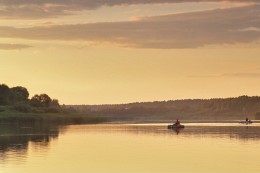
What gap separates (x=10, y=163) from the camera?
5994 centimetres

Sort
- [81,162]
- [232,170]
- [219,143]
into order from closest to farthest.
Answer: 1. [232,170]
2. [81,162]
3. [219,143]

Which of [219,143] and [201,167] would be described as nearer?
[201,167]

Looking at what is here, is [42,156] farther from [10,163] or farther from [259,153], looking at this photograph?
[259,153]

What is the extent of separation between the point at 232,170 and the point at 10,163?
18.9m

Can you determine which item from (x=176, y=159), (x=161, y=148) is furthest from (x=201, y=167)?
(x=161, y=148)

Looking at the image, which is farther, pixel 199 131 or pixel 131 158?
pixel 199 131

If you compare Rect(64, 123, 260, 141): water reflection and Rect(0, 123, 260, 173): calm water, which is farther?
Rect(64, 123, 260, 141): water reflection

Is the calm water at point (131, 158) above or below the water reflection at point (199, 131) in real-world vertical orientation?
below

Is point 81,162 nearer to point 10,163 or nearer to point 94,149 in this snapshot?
point 10,163

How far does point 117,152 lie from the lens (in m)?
73.4

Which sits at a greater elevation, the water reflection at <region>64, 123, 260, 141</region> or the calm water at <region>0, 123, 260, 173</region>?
the water reflection at <region>64, 123, 260, 141</region>

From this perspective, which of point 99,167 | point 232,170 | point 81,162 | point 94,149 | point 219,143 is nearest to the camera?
point 232,170

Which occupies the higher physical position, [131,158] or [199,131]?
[199,131]

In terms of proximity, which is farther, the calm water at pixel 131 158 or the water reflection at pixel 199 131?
the water reflection at pixel 199 131
